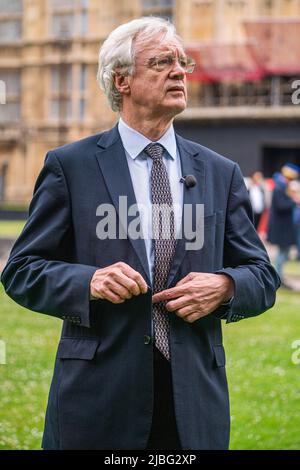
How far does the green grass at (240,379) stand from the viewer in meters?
6.09

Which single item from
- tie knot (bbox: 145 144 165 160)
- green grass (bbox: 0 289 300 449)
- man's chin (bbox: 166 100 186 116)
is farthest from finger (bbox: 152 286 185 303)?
green grass (bbox: 0 289 300 449)

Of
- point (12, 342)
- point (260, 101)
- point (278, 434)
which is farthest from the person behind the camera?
point (260, 101)

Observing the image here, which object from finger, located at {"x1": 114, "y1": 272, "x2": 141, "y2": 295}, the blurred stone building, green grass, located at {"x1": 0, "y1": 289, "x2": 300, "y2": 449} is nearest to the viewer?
finger, located at {"x1": 114, "y1": 272, "x2": 141, "y2": 295}

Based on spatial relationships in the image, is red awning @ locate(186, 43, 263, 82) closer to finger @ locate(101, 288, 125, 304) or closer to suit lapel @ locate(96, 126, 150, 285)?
suit lapel @ locate(96, 126, 150, 285)

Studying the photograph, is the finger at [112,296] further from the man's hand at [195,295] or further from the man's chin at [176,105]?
the man's chin at [176,105]

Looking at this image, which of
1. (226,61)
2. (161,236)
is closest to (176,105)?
(161,236)

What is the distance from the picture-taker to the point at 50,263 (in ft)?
9.37

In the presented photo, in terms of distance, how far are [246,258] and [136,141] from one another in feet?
1.74

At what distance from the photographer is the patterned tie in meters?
2.85

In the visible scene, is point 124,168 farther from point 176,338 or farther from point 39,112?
point 39,112

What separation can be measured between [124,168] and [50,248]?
350 millimetres

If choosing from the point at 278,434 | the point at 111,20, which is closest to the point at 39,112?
the point at 111,20

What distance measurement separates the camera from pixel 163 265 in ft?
9.44
